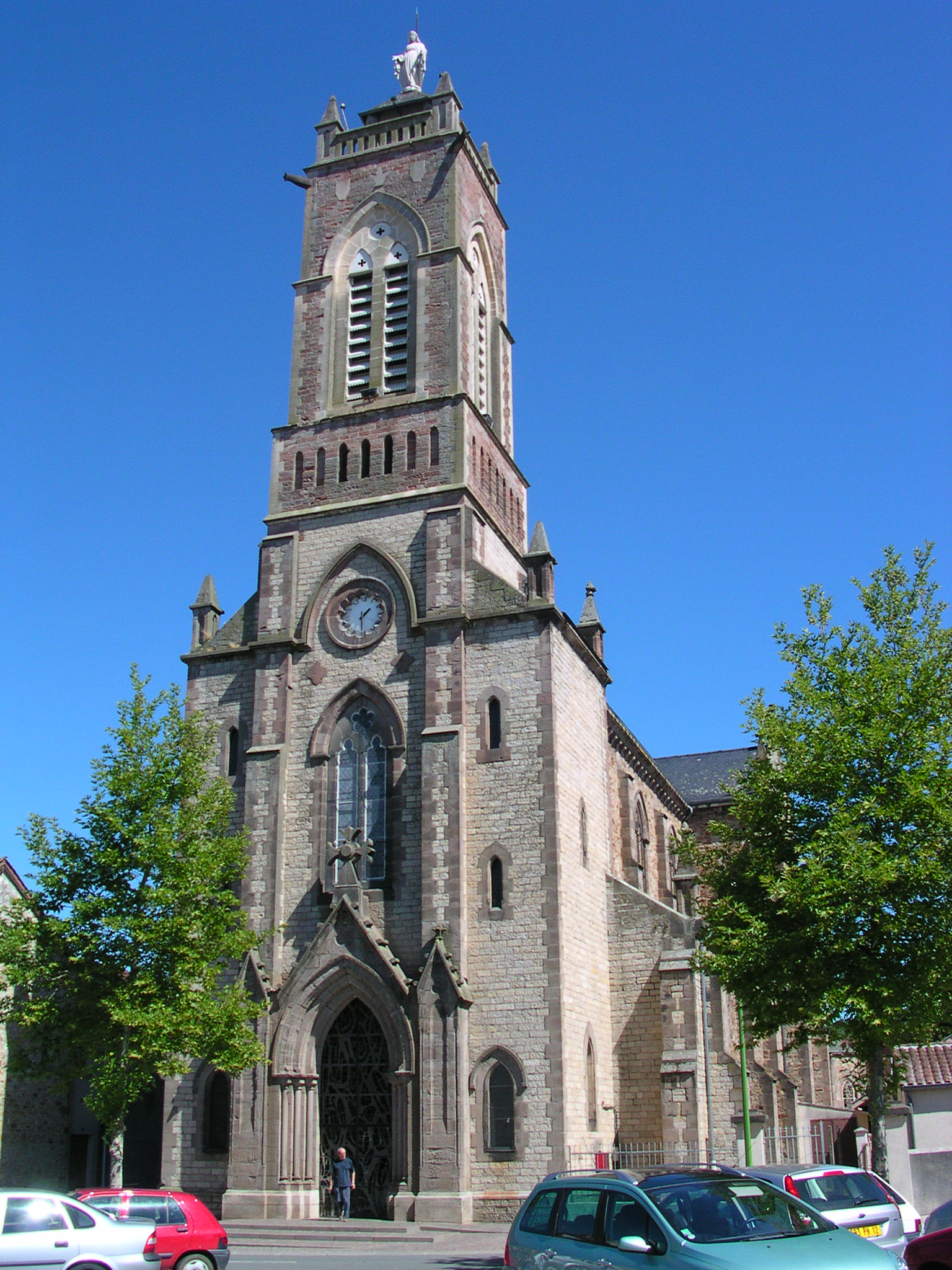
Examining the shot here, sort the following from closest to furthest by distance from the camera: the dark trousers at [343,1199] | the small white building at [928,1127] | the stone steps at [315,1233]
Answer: the small white building at [928,1127]
the stone steps at [315,1233]
the dark trousers at [343,1199]

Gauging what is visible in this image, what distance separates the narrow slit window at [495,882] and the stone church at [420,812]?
0.08m

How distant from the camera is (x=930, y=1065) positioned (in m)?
27.4

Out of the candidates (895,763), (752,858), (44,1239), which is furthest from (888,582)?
(44,1239)

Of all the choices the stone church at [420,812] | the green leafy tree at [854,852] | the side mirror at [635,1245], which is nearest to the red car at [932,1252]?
the side mirror at [635,1245]

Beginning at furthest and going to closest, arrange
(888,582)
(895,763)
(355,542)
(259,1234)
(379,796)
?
1. (355,542)
2. (379,796)
3. (259,1234)
4. (888,582)
5. (895,763)

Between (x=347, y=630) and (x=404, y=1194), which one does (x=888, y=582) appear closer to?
(x=347, y=630)

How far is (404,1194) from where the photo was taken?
25000 millimetres

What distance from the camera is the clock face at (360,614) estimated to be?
1189 inches

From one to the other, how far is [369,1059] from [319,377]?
17.8 metres

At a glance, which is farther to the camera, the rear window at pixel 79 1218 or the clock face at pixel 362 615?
the clock face at pixel 362 615

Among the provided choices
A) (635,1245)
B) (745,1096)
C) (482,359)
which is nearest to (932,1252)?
(635,1245)

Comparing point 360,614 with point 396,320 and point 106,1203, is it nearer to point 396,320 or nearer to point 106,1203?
point 396,320

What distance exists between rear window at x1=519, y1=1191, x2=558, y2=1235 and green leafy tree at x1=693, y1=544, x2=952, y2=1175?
848 centimetres

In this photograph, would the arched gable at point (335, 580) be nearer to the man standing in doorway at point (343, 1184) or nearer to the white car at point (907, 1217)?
the man standing in doorway at point (343, 1184)
